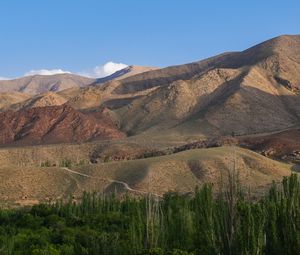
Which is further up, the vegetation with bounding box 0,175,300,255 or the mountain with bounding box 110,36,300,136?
the mountain with bounding box 110,36,300,136

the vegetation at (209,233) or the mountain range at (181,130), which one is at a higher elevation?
the mountain range at (181,130)

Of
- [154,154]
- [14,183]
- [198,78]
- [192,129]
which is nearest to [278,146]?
[154,154]

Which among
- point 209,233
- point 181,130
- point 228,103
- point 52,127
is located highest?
point 228,103

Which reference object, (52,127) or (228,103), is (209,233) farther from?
(52,127)

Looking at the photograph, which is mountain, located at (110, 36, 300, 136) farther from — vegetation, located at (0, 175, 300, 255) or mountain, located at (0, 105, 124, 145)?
vegetation, located at (0, 175, 300, 255)

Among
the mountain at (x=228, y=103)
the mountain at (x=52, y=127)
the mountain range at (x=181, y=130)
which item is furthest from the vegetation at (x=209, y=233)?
the mountain at (x=52, y=127)

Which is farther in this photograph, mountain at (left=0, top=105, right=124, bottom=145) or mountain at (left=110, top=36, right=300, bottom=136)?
mountain at (left=0, top=105, right=124, bottom=145)

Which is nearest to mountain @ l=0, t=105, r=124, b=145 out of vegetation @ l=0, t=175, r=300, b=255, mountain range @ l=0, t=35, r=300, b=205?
mountain range @ l=0, t=35, r=300, b=205

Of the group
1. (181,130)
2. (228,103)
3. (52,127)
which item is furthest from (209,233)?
(52,127)

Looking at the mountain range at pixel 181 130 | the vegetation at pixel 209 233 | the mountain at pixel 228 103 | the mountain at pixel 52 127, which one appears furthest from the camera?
the mountain at pixel 52 127

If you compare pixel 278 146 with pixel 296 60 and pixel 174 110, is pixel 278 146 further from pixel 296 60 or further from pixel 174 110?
pixel 296 60

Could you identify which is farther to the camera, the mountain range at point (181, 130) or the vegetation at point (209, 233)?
the mountain range at point (181, 130)

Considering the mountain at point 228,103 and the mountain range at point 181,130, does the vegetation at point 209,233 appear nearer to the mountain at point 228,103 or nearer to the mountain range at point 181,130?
the mountain range at point 181,130

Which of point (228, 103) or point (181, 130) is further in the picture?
point (228, 103)
